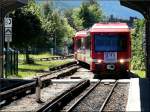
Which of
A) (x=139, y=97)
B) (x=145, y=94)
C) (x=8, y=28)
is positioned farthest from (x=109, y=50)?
(x=139, y=97)

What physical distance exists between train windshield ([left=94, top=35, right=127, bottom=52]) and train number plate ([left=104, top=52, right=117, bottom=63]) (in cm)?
16

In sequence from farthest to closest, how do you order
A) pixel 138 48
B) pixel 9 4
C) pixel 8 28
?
1. pixel 138 48
2. pixel 8 28
3. pixel 9 4

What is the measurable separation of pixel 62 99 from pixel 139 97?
10.3 ft

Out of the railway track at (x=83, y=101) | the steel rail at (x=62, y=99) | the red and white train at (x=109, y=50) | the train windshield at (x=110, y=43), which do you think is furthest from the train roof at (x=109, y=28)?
the railway track at (x=83, y=101)

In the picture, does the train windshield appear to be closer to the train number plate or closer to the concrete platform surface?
the train number plate

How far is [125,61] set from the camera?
30.5 meters

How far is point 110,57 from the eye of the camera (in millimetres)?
30312

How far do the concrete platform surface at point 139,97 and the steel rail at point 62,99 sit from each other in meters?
2.20

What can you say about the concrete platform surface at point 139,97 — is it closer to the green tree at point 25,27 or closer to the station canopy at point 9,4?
the station canopy at point 9,4

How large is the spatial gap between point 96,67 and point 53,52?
7678 cm

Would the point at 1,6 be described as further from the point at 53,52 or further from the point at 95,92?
the point at 53,52

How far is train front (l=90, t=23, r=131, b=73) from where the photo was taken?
30.2 metres

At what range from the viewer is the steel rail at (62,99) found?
633 inches

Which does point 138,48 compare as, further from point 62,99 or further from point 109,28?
point 62,99
